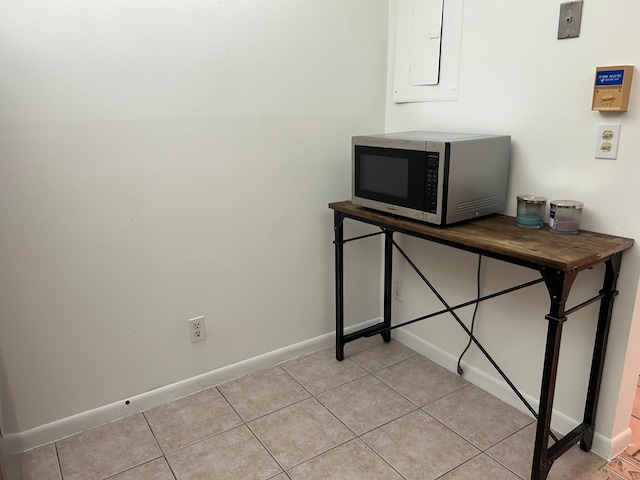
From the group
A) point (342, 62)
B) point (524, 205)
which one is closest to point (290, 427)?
point (524, 205)

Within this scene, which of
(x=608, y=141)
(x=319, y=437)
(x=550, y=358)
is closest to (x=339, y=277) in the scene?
(x=319, y=437)

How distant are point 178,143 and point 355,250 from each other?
1103mm

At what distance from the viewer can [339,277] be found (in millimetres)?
2393

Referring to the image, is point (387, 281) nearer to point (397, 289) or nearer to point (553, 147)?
point (397, 289)

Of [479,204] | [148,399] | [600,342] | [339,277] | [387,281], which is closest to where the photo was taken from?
[600,342]

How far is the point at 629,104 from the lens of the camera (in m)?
1.55

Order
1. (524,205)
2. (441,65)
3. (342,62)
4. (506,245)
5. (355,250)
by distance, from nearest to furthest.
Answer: (506,245)
(524,205)
(441,65)
(342,62)
(355,250)

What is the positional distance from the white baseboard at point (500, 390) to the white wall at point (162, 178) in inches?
24.9

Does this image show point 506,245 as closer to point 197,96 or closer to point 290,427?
point 290,427

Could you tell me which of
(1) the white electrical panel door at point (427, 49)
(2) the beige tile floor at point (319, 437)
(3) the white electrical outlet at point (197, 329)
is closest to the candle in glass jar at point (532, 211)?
(1) the white electrical panel door at point (427, 49)

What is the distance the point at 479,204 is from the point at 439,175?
0.79 feet

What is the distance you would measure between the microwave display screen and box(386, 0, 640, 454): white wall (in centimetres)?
43


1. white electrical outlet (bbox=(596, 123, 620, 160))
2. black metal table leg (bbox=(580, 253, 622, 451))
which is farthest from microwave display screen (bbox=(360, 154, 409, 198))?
black metal table leg (bbox=(580, 253, 622, 451))

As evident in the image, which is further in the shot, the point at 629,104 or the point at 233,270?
the point at 233,270
